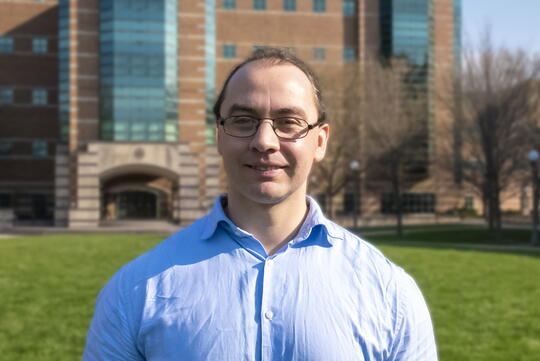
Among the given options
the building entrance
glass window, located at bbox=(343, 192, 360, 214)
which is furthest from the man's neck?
glass window, located at bbox=(343, 192, 360, 214)

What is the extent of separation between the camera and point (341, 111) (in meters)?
42.0

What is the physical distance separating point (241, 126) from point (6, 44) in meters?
56.3

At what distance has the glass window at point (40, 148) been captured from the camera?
52.3 meters

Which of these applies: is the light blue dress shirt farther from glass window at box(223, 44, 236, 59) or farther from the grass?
glass window at box(223, 44, 236, 59)

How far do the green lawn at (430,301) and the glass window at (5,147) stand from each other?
36.7 meters

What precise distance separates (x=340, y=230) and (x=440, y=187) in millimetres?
51355

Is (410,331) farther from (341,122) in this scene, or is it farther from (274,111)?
(341,122)

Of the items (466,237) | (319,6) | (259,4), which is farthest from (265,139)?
(319,6)

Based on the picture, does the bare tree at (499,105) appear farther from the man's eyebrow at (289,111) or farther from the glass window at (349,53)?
the man's eyebrow at (289,111)

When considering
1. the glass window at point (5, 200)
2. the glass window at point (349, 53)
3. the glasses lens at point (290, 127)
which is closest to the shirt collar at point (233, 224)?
the glasses lens at point (290, 127)

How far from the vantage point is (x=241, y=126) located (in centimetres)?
225

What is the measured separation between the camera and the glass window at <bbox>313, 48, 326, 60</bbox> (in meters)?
52.7

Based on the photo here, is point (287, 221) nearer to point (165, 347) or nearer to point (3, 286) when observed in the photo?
point (165, 347)

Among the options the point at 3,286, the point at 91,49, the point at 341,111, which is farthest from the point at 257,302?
the point at 91,49
